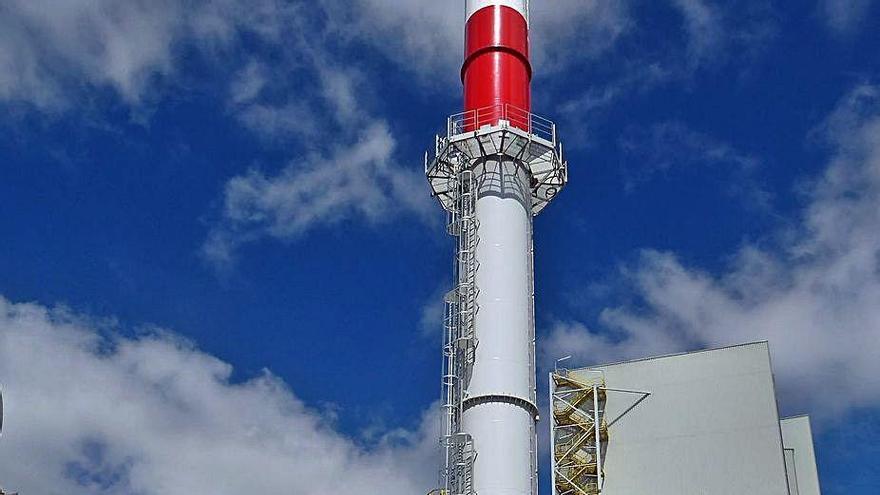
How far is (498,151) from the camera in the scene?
142 feet

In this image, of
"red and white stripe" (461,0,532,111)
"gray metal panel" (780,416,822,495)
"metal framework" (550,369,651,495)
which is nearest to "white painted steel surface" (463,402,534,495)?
"metal framework" (550,369,651,495)

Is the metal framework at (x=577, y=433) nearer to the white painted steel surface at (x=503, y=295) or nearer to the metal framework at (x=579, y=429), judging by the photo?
the metal framework at (x=579, y=429)

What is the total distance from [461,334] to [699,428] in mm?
12872

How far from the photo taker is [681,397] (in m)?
46.1

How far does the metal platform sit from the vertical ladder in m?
0.90

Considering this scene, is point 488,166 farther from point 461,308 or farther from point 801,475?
point 801,475

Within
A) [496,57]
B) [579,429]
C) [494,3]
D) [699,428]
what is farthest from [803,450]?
[494,3]

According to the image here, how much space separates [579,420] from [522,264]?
→ 397 inches

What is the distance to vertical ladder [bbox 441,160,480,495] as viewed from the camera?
37.7m

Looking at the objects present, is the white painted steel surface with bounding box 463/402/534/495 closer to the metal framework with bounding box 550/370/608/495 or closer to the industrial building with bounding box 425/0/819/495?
the industrial building with bounding box 425/0/819/495

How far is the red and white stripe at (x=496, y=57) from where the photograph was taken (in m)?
44.9

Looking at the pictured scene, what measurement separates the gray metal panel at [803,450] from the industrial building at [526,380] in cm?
10

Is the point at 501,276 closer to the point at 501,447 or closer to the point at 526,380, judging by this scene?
the point at 526,380

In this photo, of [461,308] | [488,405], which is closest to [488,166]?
[461,308]
